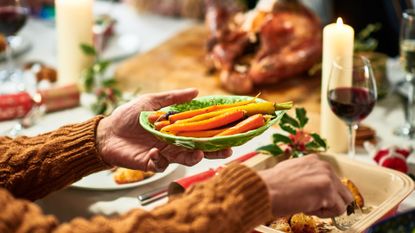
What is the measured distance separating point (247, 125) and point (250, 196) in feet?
0.64

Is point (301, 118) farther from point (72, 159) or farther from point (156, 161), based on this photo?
point (72, 159)

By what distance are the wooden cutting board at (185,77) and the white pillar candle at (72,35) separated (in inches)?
5.4

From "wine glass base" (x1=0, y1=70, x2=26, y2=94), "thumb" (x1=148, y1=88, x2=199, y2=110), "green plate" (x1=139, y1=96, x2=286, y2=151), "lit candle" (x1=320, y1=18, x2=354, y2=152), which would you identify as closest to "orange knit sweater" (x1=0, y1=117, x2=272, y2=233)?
"green plate" (x1=139, y1=96, x2=286, y2=151)

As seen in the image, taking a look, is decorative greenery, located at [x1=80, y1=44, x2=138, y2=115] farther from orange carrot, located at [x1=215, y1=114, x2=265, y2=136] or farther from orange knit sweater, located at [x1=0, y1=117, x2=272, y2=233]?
orange knit sweater, located at [x1=0, y1=117, x2=272, y2=233]

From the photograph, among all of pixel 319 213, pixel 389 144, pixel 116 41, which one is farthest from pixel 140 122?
pixel 116 41

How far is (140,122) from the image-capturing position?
4.23 feet

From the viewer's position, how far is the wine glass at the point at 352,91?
146 cm

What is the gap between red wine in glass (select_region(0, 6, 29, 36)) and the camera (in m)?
2.04

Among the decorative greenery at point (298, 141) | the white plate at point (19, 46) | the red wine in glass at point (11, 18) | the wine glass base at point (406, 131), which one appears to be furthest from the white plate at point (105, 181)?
the white plate at point (19, 46)

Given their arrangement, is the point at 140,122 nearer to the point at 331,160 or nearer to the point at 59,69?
the point at 331,160

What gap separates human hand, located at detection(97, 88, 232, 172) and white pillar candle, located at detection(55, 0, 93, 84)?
2.50 ft

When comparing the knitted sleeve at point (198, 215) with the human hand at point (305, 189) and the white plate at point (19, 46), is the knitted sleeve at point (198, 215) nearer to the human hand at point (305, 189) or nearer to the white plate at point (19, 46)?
the human hand at point (305, 189)

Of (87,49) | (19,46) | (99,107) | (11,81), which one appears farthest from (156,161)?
(19,46)

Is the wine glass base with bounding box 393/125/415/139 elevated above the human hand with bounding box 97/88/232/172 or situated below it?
below
